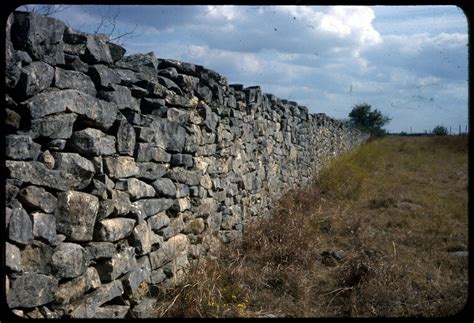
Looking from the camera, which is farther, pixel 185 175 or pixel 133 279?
pixel 185 175

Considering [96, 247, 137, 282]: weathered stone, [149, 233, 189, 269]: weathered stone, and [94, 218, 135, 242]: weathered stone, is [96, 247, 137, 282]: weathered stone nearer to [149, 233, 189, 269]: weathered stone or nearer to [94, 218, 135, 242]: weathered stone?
[94, 218, 135, 242]: weathered stone

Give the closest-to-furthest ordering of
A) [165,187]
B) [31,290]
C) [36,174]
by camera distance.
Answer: [31,290] → [36,174] → [165,187]

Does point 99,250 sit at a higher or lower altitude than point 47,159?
lower

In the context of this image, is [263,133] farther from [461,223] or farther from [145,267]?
[145,267]

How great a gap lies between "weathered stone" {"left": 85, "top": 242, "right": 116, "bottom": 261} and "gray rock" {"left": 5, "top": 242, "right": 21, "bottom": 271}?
2.23ft

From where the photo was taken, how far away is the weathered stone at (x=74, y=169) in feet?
10.4

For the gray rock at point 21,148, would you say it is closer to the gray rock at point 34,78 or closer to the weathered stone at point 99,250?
the gray rock at point 34,78

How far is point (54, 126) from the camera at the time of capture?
3104 millimetres

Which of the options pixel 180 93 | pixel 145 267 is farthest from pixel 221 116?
pixel 145 267

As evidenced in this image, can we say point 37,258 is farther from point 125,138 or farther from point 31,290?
point 125,138

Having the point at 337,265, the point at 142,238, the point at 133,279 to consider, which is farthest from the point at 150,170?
the point at 337,265

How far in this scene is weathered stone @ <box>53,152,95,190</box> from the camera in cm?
316

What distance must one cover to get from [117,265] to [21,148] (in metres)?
1.30
